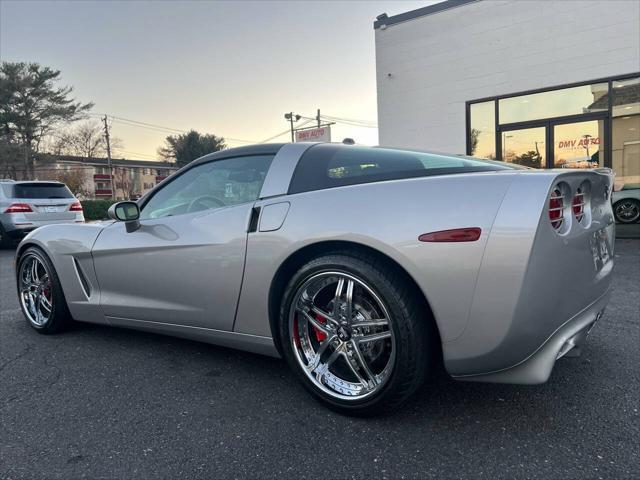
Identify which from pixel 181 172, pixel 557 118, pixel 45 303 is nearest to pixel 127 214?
pixel 181 172

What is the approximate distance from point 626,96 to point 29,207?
40.9 feet

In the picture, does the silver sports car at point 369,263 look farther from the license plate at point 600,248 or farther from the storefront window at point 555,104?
the storefront window at point 555,104

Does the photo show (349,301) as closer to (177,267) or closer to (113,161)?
(177,267)

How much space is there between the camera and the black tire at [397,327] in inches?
73.7

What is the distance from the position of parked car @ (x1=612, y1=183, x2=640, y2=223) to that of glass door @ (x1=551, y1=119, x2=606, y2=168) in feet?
2.58

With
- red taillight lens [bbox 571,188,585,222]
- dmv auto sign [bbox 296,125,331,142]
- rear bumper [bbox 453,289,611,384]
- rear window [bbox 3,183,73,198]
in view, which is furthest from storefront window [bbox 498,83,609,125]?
rear window [bbox 3,183,73,198]

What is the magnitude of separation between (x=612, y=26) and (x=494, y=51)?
222 centimetres

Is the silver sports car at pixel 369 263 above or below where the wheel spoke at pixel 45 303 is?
above

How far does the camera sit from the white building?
9.11 m

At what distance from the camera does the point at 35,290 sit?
361cm

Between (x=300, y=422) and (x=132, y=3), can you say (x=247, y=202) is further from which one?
(x=132, y=3)

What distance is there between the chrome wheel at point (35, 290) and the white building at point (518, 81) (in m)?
9.42

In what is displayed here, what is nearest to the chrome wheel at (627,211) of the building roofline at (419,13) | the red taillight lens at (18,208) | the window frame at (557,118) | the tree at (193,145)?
the window frame at (557,118)

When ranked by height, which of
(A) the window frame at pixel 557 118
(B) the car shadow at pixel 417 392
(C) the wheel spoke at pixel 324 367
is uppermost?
(A) the window frame at pixel 557 118
